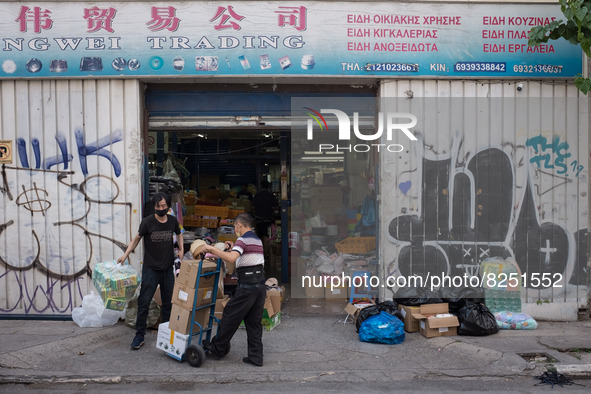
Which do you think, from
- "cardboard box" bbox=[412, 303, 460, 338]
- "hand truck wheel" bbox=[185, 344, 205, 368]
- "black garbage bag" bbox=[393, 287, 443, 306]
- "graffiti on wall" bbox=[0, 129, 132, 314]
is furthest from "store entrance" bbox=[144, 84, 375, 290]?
"hand truck wheel" bbox=[185, 344, 205, 368]

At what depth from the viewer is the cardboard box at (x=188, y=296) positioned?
560cm

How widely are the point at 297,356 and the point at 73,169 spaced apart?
412 cm

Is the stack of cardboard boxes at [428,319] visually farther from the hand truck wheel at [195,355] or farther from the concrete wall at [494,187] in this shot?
the hand truck wheel at [195,355]

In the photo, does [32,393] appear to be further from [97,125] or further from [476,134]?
[476,134]

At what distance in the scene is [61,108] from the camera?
24.3 feet

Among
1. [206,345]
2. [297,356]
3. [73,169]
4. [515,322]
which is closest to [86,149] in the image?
[73,169]

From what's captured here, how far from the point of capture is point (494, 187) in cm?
756

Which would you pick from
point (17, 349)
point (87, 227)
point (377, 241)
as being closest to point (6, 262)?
point (87, 227)

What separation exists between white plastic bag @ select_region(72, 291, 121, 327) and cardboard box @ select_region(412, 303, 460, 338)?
414 cm

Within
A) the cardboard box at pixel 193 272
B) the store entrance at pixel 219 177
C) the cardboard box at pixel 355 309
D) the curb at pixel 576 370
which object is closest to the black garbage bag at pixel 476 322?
the curb at pixel 576 370

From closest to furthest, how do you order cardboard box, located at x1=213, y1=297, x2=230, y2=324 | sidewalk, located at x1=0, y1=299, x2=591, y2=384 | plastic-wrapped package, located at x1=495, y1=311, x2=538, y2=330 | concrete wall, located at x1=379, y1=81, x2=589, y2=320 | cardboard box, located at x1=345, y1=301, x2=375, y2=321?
sidewalk, located at x1=0, y1=299, x2=591, y2=384 < cardboard box, located at x1=213, y1=297, x2=230, y2=324 < plastic-wrapped package, located at x1=495, y1=311, x2=538, y2=330 < cardboard box, located at x1=345, y1=301, x2=375, y2=321 < concrete wall, located at x1=379, y1=81, x2=589, y2=320

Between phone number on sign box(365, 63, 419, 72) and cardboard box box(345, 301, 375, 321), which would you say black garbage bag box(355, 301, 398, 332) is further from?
phone number on sign box(365, 63, 419, 72)

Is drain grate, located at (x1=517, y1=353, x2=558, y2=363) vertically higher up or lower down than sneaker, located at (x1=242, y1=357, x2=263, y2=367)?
lower down

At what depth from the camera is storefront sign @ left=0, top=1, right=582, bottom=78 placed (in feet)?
24.0
